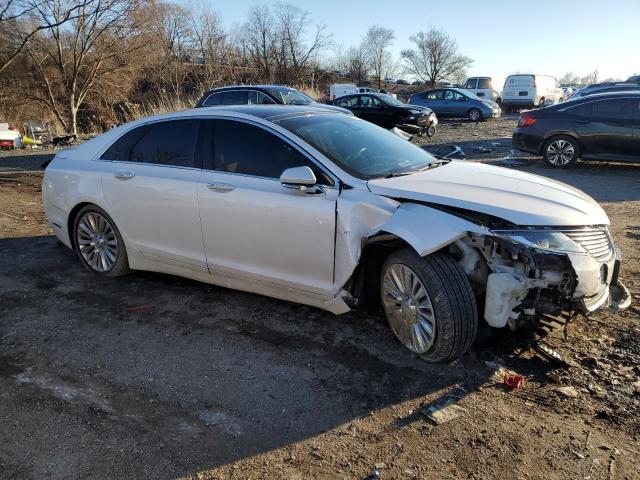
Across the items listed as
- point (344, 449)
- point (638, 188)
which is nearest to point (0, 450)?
point (344, 449)

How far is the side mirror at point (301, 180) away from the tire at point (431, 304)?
0.71m

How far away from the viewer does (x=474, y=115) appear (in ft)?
74.9

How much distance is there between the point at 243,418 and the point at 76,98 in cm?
2940

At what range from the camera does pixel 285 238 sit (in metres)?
3.58

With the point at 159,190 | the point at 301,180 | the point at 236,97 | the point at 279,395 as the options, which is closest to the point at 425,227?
the point at 301,180

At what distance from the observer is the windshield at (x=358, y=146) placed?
361 centimetres

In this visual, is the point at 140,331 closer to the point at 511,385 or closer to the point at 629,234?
the point at 511,385

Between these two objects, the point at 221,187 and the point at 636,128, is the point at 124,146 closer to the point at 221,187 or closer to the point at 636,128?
the point at 221,187

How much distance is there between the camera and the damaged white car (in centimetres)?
298

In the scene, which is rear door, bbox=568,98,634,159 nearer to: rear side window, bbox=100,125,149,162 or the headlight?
the headlight

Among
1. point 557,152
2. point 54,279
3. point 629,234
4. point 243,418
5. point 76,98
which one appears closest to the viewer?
point 243,418

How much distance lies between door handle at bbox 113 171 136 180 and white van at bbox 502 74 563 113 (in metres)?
27.9

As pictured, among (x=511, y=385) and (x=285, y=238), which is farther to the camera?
(x=285, y=238)

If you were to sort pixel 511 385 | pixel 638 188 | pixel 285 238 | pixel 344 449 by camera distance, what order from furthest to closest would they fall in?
1. pixel 638 188
2. pixel 285 238
3. pixel 511 385
4. pixel 344 449
